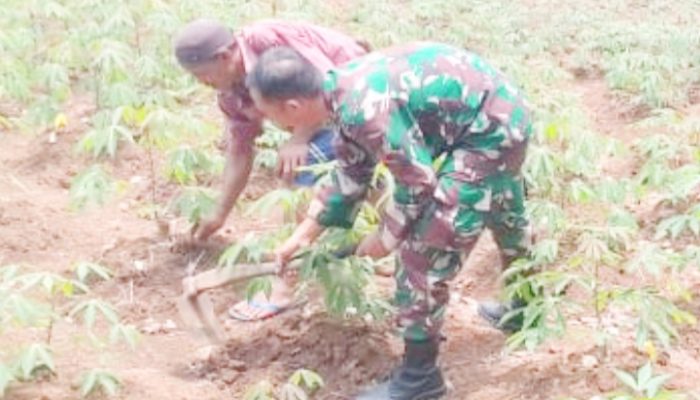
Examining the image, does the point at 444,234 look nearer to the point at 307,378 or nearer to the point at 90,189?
the point at 307,378

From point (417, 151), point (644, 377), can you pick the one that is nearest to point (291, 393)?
point (417, 151)

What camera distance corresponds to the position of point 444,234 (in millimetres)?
2988

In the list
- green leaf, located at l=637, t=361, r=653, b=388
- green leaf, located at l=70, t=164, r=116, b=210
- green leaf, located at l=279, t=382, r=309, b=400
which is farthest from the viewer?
green leaf, located at l=70, t=164, r=116, b=210

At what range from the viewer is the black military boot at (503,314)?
3.48 metres

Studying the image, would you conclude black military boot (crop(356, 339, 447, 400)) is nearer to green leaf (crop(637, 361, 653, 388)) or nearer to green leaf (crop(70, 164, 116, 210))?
green leaf (crop(637, 361, 653, 388))

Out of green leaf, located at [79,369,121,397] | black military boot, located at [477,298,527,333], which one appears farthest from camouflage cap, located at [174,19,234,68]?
black military boot, located at [477,298,527,333]

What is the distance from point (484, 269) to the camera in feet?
13.7

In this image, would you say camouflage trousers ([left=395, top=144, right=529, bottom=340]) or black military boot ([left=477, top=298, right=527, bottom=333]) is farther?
black military boot ([left=477, top=298, right=527, bottom=333])

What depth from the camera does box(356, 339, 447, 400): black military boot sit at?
3.13 meters

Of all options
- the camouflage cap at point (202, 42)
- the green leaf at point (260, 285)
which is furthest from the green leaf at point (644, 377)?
the camouflage cap at point (202, 42)

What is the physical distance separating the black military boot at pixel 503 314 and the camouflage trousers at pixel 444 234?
0.31m

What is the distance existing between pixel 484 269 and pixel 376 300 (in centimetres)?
88

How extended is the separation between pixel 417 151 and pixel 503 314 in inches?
37.5

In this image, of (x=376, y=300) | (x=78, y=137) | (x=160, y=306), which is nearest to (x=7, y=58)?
(x=78, y=137)
